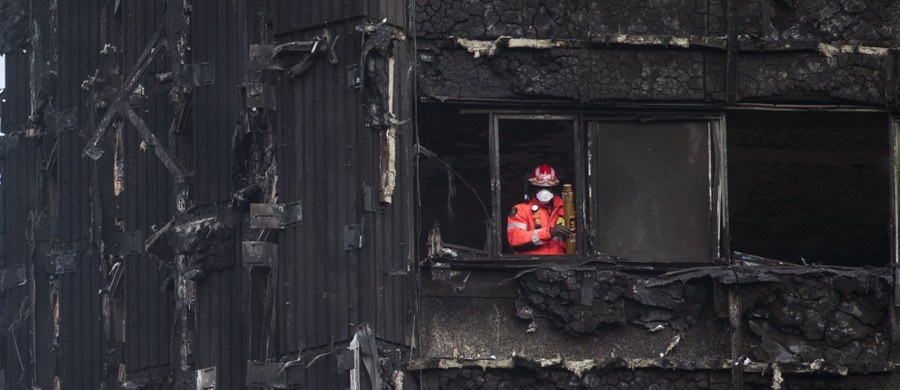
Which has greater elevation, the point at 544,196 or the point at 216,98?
the point at 216,98

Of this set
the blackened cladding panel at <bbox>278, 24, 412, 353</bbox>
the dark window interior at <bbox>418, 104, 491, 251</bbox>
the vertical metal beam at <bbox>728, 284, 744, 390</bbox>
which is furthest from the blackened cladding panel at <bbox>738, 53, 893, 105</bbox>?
the blackened cladding panel at <bbox>278, 24, 412, 353</bbox>

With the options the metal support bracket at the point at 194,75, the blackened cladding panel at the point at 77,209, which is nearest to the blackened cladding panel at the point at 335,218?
the metal support bracket at the point at 194,75

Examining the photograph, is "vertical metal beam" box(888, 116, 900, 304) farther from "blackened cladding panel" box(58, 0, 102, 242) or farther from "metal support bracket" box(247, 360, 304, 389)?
"blackened cladding panel" box(58, 0, 102, 242)

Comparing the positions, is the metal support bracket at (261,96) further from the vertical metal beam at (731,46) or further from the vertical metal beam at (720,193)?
the vertical metal beam at (731,46)

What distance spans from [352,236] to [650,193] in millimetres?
3639

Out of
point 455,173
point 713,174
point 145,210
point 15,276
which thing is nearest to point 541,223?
point 455,173

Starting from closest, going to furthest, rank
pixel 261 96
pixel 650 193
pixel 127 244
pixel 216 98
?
1. pixel 261 96
2. pixel 650 193
3. pixel 216 98
4. pixel 127 244

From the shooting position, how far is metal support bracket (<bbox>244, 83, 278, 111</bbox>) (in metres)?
25.7

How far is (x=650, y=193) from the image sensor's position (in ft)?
87.2

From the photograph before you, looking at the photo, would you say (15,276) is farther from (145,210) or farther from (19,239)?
(145,210)

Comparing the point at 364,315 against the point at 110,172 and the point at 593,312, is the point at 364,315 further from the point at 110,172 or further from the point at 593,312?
the point at 110,172

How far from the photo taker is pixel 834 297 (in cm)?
2630

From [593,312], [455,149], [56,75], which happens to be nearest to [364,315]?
[593,312]

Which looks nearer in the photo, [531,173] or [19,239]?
[531,173]
